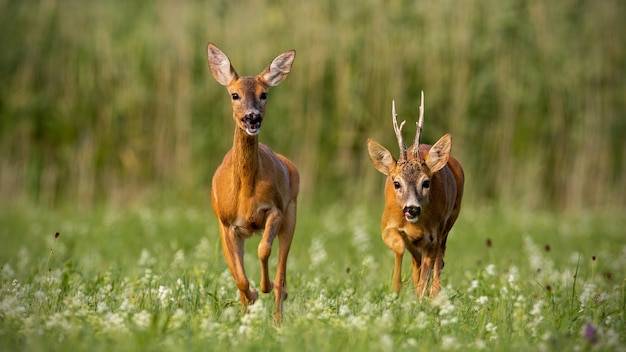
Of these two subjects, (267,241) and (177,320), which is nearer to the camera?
(177,320)

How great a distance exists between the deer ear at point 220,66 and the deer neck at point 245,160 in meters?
0.48

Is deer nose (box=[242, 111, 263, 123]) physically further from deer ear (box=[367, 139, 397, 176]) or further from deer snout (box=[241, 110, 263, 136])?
deer ear (box=[367, 139, 397, 176])

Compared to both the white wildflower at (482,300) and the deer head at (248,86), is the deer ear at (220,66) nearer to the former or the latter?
the deer head at (248,86)

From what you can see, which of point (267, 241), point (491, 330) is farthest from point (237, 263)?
point (491, 330)

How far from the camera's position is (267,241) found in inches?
271

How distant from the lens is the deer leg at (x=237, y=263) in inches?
274

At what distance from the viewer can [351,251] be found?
38.3 feet

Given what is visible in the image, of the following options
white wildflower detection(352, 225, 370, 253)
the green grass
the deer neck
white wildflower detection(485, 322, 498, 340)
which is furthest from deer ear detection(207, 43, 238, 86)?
white wildflower detection(352, 225, 370, 253)

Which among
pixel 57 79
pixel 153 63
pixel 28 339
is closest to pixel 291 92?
pixel 153 63

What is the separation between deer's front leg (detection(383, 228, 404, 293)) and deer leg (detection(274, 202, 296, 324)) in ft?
2.34

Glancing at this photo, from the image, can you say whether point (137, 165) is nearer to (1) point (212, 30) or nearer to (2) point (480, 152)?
(1) point (212, 30)

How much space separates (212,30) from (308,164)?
2485 millimetres

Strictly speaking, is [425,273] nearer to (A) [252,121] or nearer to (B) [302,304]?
(B) [302,304]

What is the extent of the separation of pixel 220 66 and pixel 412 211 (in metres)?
1.68
